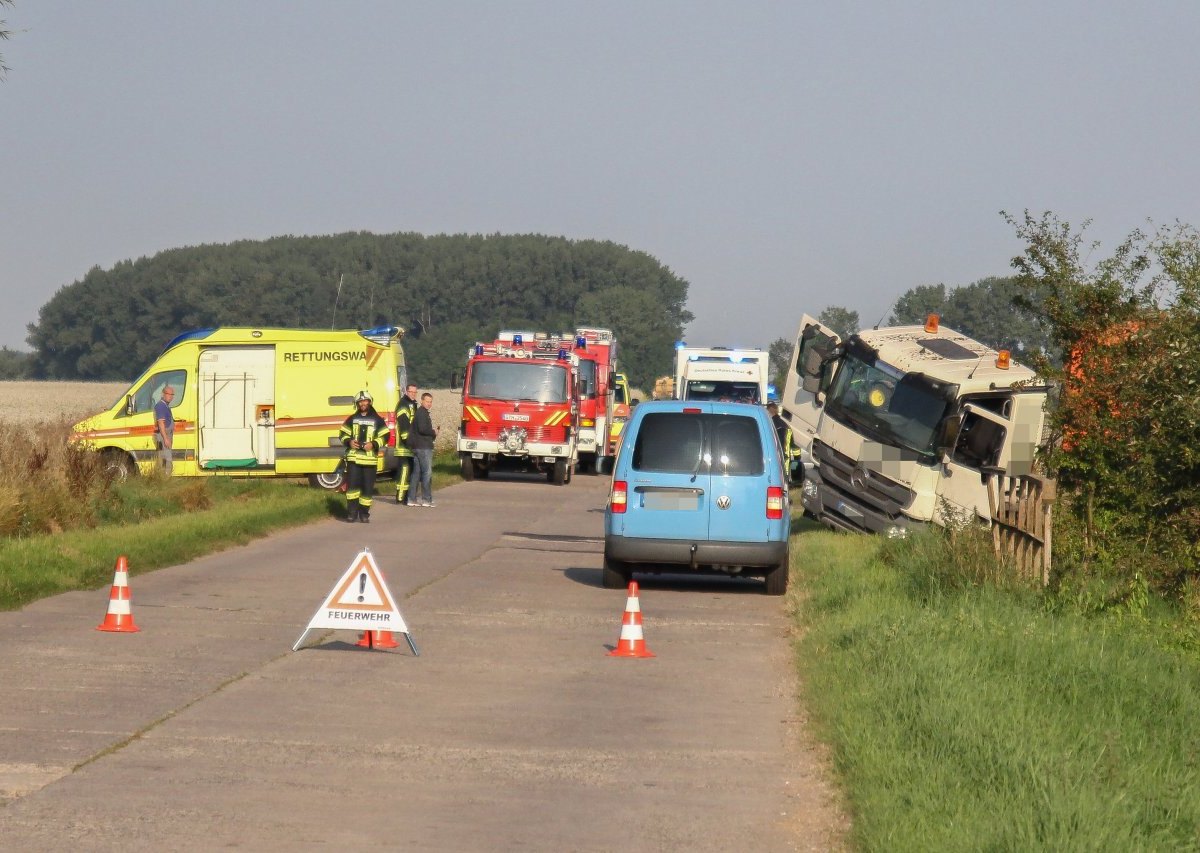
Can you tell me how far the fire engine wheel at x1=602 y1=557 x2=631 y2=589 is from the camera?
1661 cm

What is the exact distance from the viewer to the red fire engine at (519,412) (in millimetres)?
36562

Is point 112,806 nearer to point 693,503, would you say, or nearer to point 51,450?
point 693,503

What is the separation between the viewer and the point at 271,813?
6926 mm

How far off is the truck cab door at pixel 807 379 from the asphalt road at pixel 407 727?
7190mm

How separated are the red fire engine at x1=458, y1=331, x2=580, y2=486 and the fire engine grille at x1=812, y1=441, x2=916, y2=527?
14.2m

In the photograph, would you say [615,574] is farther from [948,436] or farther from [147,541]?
[948,436]

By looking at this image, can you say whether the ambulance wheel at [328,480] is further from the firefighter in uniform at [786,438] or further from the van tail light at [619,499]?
the van tail light at [619,499]

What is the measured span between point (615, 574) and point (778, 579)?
63.8 inches

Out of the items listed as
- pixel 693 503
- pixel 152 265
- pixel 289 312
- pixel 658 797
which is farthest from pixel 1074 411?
pixel 152 265

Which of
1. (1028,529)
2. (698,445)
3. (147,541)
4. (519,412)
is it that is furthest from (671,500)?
(519,412)

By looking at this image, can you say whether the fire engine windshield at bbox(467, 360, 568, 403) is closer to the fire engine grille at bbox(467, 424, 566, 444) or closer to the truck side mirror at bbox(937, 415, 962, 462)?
the fire engine grille at bbox(467, 424, 566, 444)

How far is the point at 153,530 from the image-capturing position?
62.1 feet

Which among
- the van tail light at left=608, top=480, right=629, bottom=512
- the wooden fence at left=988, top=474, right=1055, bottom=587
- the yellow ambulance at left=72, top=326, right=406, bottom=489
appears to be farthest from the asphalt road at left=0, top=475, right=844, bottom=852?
the yellow ambulance at left=72, top=326, right=406, bottom=489

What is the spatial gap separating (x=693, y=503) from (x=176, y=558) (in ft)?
18.4
